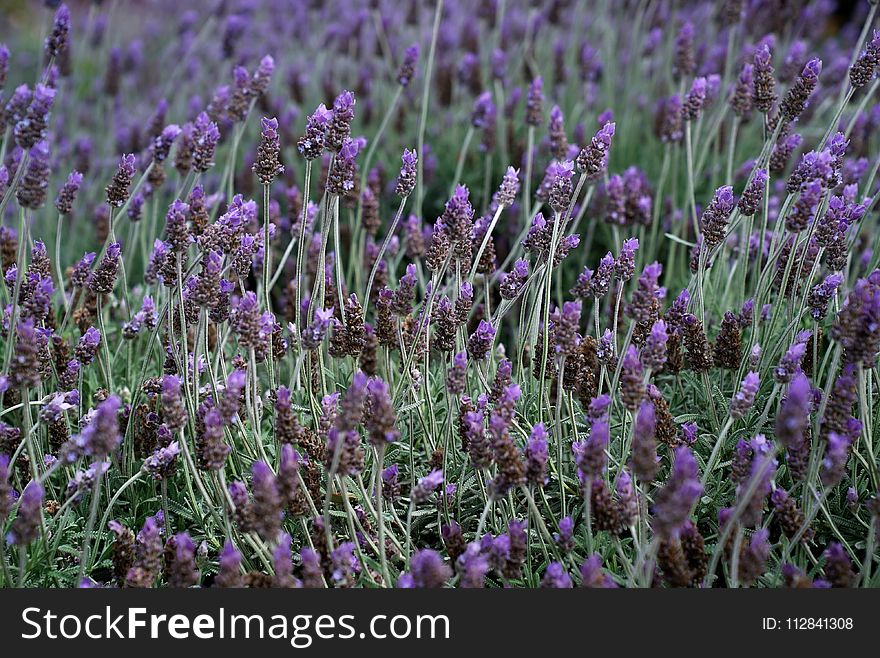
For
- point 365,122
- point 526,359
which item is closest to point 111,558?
point 526,359

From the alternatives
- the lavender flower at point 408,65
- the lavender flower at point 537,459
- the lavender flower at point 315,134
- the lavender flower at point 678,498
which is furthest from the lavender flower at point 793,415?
the lavender flower at point 408,65

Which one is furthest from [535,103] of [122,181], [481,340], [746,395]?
[746,395]

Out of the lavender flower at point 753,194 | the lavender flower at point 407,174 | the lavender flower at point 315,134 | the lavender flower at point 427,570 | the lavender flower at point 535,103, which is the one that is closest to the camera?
the lavender flower at point 427,570

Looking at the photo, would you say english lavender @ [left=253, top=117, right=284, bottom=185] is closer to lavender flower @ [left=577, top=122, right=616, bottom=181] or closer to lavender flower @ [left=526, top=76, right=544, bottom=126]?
lavender flower @ [left=577, top=122, right=616, bottom=181]

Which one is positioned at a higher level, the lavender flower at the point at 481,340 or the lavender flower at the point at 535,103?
the lavender flower at the point at 535,103

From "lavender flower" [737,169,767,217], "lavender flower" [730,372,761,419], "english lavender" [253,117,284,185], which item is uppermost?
"english lavender" [253,117,284,185]

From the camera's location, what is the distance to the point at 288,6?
6.34m

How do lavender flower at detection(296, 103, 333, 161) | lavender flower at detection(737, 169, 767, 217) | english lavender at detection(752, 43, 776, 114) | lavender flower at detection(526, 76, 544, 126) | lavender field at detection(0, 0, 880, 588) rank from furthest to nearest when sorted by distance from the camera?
lavender flower at detection(526, 76, 544, 126) < english lavender at detection(752, 43, 776, 114) < lavender flower at detection(737, 169, 767, 217) < lavender flower at detection(296, 103, 333, 161) < lavender field at detection(0, 0, 880, 588)

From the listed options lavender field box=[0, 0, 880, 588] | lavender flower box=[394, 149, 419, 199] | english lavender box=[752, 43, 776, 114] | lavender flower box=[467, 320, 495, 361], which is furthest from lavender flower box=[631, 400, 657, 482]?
english lavender box=[752, 43, 776, 114]

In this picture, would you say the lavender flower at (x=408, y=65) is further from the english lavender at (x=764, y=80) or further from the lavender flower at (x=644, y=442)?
the lavender flower at (x=644, y=442)

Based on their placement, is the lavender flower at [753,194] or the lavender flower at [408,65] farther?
the lavender flower at [408,65]

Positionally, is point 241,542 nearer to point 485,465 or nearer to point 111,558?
point 111,558

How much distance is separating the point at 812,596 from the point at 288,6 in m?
5.46

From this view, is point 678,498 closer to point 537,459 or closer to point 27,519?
point 537,459
